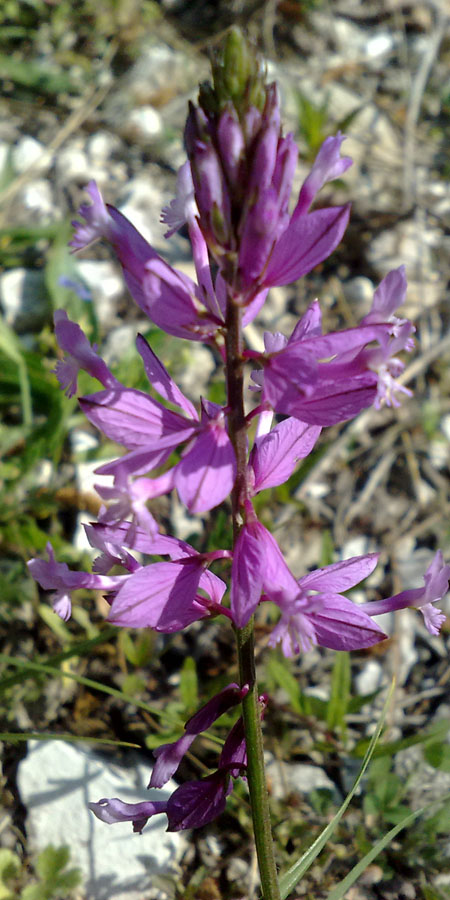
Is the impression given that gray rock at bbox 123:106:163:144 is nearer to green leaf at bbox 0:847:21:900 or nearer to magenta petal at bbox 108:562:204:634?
magenta petal at bbox 108:562:204:634

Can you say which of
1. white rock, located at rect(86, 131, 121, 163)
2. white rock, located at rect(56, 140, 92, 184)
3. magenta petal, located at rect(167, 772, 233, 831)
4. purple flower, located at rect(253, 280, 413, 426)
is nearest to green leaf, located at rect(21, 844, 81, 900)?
magenta petal, located at rect(167, 772, 233, 831)

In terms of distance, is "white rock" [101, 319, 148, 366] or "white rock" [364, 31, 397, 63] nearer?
"white rock" [101, 319, 148, 366]

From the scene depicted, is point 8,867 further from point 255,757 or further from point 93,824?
point 255,757

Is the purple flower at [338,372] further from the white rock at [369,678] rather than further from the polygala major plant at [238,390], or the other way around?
the white rock at [369,678]

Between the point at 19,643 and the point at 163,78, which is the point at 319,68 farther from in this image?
the point at 19,643

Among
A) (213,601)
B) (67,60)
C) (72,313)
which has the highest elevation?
(67,60)

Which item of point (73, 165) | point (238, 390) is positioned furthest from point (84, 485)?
point (73, 165)

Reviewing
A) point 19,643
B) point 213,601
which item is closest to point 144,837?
point 19,643
